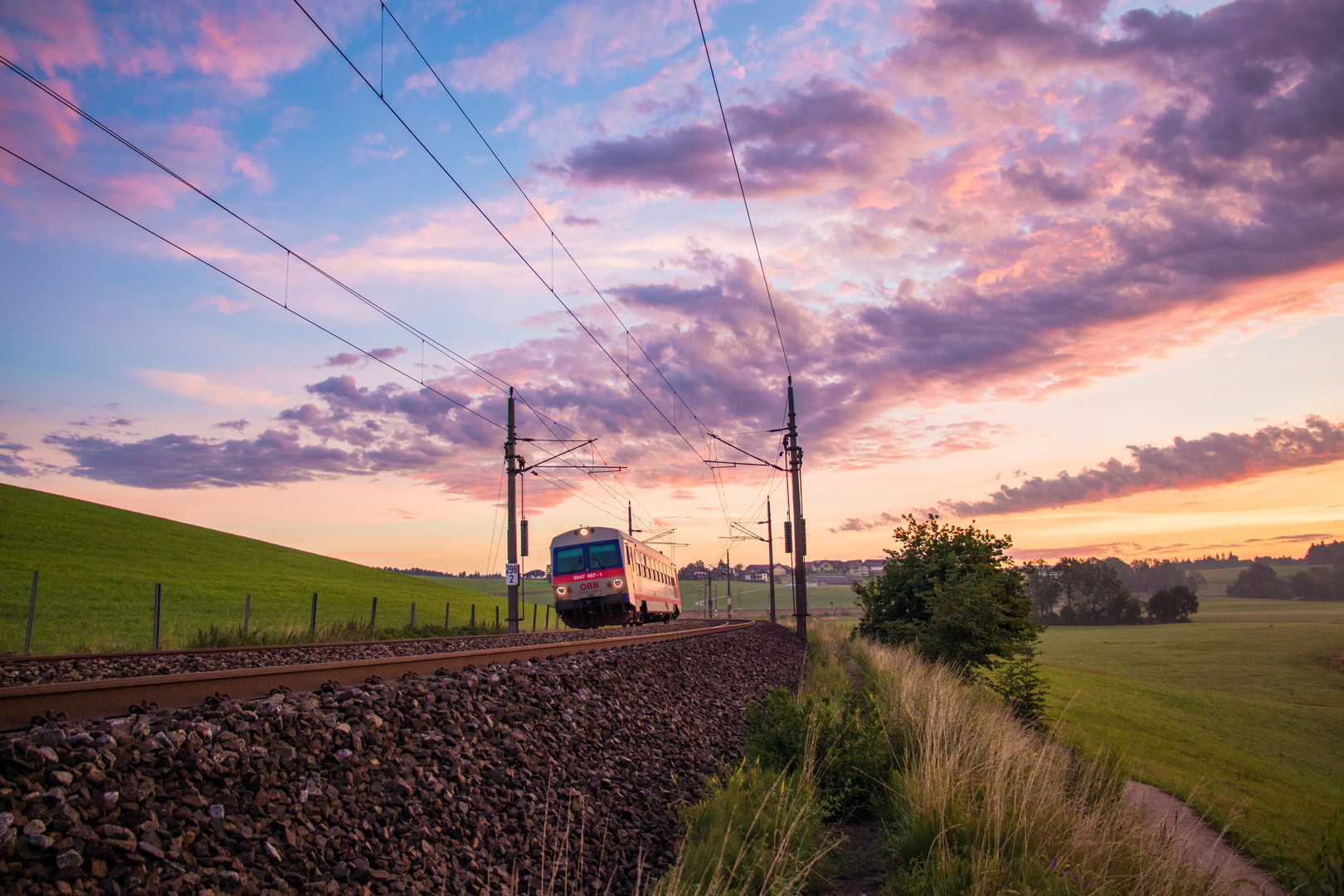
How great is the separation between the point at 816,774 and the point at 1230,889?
3.60 m

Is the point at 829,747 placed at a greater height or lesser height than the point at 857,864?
greater

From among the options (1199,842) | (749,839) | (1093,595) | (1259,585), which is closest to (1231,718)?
(1199,842)

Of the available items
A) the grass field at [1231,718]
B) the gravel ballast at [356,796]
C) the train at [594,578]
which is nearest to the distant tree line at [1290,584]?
the grass field at [1231,718]

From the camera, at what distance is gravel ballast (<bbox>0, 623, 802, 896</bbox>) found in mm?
3152

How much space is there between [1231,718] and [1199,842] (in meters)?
35.8

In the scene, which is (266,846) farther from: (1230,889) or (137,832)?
(1230,889)

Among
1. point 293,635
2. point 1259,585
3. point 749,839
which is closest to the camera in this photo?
point 749,839

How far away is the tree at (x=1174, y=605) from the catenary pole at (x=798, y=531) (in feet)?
322

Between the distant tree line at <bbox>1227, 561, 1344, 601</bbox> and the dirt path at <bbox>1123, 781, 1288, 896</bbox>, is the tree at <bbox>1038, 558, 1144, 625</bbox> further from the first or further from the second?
the dirt path at <bbox>1123, 781, 1288, 896</bbox>

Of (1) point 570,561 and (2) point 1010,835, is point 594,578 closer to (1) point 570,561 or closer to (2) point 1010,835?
(1) point 570,561

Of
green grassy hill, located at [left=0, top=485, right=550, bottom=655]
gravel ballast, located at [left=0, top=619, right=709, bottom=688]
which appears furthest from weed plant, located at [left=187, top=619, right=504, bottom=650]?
gravel ballast, located at [left=0, top=619, right=709, bottom=688]

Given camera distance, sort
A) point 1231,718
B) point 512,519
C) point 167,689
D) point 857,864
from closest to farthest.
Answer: point 167,689, point 857,864, point 512,519, point 1231,718

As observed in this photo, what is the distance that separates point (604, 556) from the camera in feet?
88.5

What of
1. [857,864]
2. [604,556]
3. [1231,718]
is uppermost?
[604,556]
